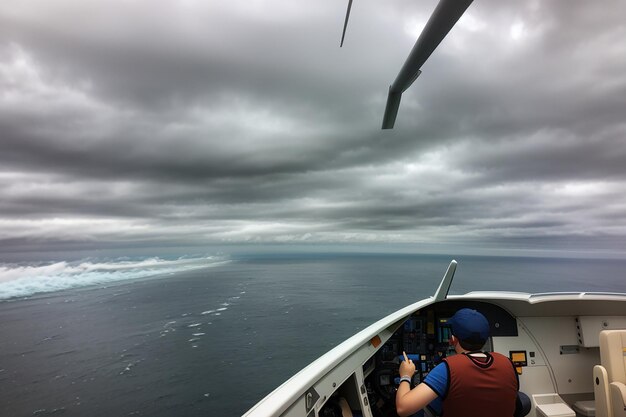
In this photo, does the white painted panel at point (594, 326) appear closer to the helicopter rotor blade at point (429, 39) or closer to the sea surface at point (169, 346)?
the helicopter rotor blade at point (429, 39)

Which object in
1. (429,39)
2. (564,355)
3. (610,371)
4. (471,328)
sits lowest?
(564,355)

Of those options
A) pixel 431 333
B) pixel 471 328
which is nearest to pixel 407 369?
pixel 471 328

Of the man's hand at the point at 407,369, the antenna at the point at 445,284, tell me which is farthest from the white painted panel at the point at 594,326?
the man's hand at the point at 407,369

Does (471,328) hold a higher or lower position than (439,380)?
higher

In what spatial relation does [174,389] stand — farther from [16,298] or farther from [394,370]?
[16,298]

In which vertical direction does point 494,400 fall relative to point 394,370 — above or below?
above

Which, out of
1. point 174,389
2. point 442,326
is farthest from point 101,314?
point 442,326

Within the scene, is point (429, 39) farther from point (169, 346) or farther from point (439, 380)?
point (169, 346)

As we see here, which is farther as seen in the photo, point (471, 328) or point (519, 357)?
point (519, 357)
